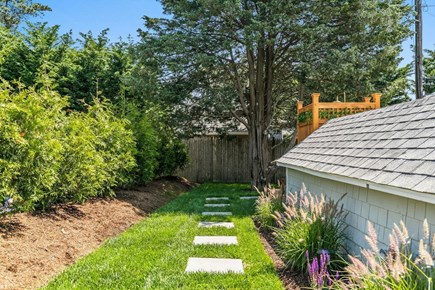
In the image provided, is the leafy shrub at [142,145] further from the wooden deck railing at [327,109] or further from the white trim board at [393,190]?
the white trim board at [393,190]

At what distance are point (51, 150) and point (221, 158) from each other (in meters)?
10.9

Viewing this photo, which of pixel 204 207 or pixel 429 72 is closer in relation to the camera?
pixel 204 207

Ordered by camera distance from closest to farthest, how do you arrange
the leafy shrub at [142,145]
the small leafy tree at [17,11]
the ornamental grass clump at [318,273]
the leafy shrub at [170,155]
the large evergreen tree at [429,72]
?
the ornamental grass clump at [318,273] < the leafy shrub at [142,145] < the leafy shrub at [170,155] < the large evergreen tree at [429,72] < the small leafy tree at [17,11]

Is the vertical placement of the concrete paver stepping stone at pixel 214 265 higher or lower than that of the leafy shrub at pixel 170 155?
lower

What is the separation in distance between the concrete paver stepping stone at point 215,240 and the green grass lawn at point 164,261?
0.31 ft

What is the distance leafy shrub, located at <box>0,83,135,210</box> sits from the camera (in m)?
4.63

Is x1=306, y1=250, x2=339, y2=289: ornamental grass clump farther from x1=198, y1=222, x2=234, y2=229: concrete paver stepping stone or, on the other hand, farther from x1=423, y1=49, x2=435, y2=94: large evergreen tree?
x1=423, y1=49, x2=435, y2=94: large evergreen tree

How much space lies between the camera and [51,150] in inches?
206

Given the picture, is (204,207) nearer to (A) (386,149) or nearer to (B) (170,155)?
(B) (170,155)

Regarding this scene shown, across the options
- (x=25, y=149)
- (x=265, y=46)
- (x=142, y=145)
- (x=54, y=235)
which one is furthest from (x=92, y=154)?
(x=265, y=46)

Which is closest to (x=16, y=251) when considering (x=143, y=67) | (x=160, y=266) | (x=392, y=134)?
(x=160, y=266)

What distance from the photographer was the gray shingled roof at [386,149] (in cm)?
300

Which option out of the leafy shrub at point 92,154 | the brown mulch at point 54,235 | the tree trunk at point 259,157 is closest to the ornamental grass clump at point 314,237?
the brown mulch at point 54,235

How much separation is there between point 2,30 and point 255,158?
9993 millimetres
